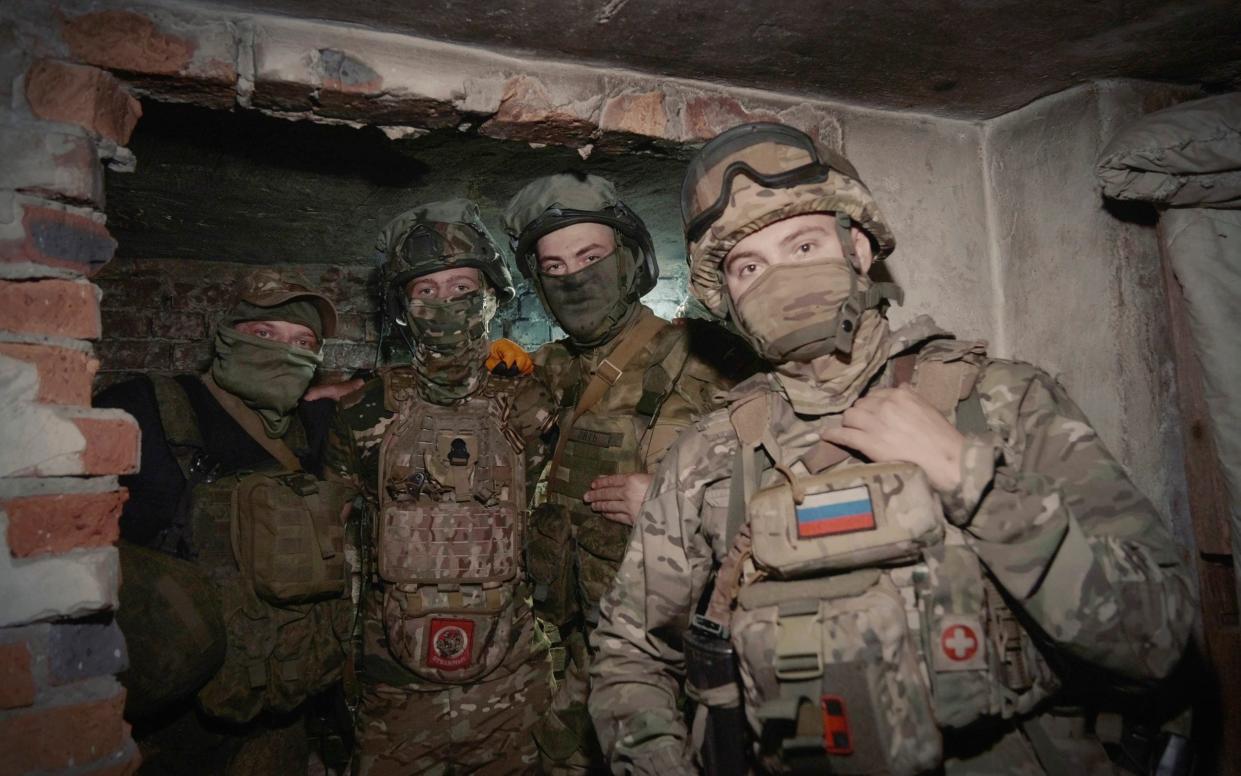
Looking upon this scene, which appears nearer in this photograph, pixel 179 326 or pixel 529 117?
pixel 529 117

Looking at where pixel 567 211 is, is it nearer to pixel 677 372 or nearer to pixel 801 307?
pixel 677 372

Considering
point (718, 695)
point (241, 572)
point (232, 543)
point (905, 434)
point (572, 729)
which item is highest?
point (905, 434)

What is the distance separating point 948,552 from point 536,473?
2173mm

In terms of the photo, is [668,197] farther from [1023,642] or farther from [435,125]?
[1023,642]

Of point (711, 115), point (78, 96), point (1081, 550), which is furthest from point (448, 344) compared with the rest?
point (1081, 550)

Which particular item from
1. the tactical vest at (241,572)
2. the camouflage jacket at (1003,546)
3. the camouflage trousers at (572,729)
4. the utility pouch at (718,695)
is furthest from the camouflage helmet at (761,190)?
the tactical vest at (241,572)

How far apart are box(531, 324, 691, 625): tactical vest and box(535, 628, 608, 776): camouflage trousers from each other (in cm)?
25

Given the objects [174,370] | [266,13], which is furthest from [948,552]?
[174,370]

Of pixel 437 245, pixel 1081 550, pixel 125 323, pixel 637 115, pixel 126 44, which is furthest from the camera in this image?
pixel 125 323

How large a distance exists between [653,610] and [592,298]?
153cm

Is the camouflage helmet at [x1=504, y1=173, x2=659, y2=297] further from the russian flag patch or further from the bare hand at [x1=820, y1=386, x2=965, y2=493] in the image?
the russian flag patch

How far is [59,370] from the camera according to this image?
1.65m

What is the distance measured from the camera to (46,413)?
1.61 m

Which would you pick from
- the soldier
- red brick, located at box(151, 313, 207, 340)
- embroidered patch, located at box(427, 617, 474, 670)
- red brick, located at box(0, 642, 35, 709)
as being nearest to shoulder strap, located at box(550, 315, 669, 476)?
embroidered patch, located at box(427, 617, 474, 670)
